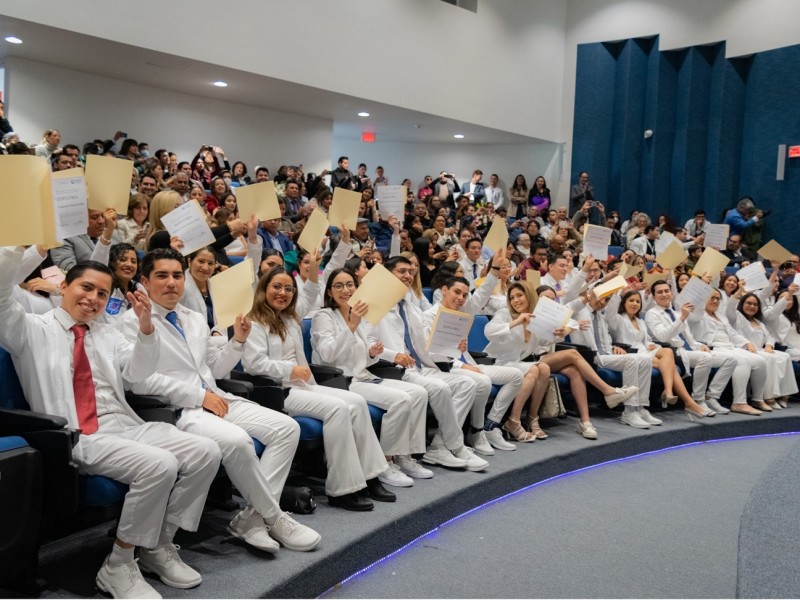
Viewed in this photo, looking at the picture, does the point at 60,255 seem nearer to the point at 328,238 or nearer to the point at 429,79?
the point at 328,238

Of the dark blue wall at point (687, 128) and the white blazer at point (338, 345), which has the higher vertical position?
the dark blue wall at point (687, 128)

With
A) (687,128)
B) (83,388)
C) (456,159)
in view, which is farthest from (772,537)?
(456,159)

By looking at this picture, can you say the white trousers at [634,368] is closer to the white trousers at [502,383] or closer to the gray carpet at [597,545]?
the gray carpet at [597,545]

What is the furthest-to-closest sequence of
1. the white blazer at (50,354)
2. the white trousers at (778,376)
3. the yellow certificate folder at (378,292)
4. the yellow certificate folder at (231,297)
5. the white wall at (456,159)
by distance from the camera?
the white wall at (456,159), the white trousers at (778,376), the yellow certificate folder at (378,292), the yellow certificate folder at (231,297), the white blazer at (50,354)

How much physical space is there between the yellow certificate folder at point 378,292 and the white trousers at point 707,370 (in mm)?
3398

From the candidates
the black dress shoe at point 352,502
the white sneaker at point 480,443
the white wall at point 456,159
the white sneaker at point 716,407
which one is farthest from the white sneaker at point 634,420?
the white wall at point 456,159

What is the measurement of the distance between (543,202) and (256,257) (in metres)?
9.39

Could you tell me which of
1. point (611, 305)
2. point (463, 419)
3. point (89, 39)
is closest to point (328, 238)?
point (611, 305)

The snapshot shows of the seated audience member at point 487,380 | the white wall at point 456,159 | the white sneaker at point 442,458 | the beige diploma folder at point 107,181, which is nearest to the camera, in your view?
the beige diploma folder at point 107,181

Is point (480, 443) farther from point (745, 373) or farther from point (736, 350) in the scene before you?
point (736, 350)

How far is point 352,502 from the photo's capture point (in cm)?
345

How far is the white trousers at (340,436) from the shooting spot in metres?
3.44

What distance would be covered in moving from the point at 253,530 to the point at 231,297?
93 cm

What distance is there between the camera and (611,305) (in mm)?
6273
